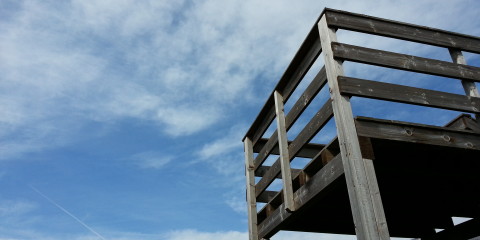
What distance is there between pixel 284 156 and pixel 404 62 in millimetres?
1722

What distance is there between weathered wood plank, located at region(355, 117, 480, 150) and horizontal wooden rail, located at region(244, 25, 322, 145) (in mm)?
1077

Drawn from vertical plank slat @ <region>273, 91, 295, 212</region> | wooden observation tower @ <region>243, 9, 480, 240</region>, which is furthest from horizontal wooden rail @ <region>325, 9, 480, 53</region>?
vertical plank slat @ <region>273, 91, 295, 212</region>

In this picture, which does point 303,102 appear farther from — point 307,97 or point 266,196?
point 266,196

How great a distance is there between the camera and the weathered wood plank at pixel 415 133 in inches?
150

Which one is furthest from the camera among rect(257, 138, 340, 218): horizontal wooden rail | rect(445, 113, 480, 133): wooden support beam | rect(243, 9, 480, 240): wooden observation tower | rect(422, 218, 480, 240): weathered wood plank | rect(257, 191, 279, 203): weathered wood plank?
rect(257, 191, 279, 203): weathered wood plank

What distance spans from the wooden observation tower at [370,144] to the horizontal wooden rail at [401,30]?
0.01 metres

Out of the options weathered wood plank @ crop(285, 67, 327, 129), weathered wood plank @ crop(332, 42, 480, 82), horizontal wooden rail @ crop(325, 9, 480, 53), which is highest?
horizontal wooden rail @ crop(325, 9, 480, 53)

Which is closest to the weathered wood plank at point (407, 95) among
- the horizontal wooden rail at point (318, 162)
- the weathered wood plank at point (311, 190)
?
the horizontal wooden rail at point (318, 162)

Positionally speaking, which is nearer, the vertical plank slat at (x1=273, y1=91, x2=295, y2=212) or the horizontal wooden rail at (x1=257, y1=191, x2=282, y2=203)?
the vertical plank slat at (x1=273, y1=91, x2=295, y2=212)

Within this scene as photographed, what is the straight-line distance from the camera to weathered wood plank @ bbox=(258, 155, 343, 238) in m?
3.93

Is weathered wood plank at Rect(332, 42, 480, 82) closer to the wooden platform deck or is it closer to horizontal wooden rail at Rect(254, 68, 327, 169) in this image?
horizontal wooden rail at Rect(254, 68, 327, 169)

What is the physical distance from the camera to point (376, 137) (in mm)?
3793

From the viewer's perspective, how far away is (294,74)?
5.16m

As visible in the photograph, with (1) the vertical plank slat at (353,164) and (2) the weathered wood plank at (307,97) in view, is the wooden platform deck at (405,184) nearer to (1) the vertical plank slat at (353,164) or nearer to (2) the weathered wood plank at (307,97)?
(1) the vertical plank slat at (353,164)
